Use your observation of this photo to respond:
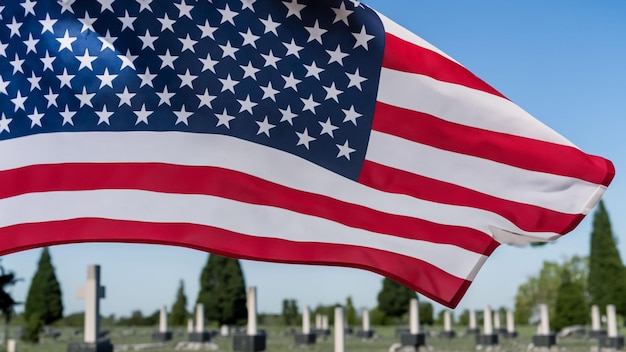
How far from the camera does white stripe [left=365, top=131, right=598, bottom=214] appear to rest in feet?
13.7

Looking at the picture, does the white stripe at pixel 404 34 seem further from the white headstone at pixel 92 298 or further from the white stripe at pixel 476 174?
the white headstone at pixel 92 298

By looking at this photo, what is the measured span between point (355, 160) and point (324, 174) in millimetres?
172

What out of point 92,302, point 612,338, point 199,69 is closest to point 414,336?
point 612,338

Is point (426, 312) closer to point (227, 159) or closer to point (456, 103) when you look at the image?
point (456, 103)

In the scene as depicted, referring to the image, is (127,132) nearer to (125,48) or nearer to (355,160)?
(125,48)

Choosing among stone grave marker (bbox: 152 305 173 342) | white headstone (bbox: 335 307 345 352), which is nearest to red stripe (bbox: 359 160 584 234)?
white headstone (bbox: 335 307 345 352)

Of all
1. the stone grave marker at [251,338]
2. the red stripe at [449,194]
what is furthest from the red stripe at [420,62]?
the stone grave marker at [251,338]

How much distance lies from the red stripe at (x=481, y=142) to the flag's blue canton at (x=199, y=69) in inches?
5.4

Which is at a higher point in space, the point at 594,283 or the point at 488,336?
the point at 594,283

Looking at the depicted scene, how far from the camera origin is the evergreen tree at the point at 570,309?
51.5 m

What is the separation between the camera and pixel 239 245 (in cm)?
405

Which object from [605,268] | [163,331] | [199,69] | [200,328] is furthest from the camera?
[605,268]

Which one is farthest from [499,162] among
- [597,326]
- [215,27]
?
[597,326]

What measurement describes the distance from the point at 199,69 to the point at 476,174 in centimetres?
147
